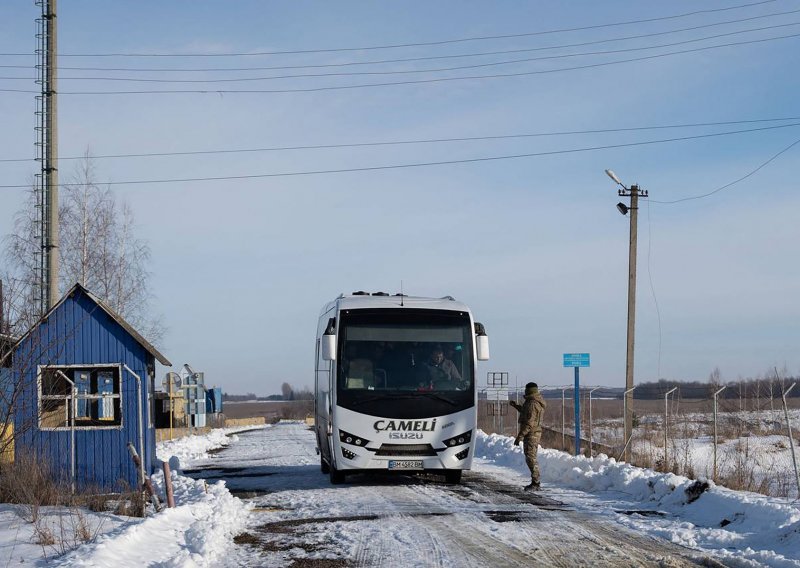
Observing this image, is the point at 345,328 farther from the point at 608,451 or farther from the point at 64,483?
the point at 608,451

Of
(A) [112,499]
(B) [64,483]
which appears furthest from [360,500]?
(B) [64,483]

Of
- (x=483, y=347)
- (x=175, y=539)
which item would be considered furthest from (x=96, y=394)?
(x=175, y=539)

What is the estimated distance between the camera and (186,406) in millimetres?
46656

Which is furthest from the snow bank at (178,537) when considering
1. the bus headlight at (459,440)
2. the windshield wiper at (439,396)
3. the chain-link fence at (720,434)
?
the chain-link fence at (720,434)

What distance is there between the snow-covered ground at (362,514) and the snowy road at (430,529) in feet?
0.22

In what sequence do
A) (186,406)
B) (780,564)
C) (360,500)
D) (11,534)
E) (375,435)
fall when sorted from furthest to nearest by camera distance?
1. (186,406)
2. (375,435)
3. (360,500)
4. (11,534)
5. (780,564)

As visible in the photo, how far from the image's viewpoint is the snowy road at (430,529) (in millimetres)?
9922

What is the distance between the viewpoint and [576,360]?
75.7 feet

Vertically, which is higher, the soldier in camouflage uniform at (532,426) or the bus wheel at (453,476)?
the soldier in camouflage uniform at (532,426)

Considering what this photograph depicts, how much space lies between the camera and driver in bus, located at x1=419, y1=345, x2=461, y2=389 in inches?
690

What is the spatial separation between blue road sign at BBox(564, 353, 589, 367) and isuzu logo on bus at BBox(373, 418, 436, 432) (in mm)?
6795

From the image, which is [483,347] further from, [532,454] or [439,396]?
[532,454]

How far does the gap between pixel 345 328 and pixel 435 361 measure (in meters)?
1.80

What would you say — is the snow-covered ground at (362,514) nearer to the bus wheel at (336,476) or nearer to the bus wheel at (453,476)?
the bus wheel at (336,476)
